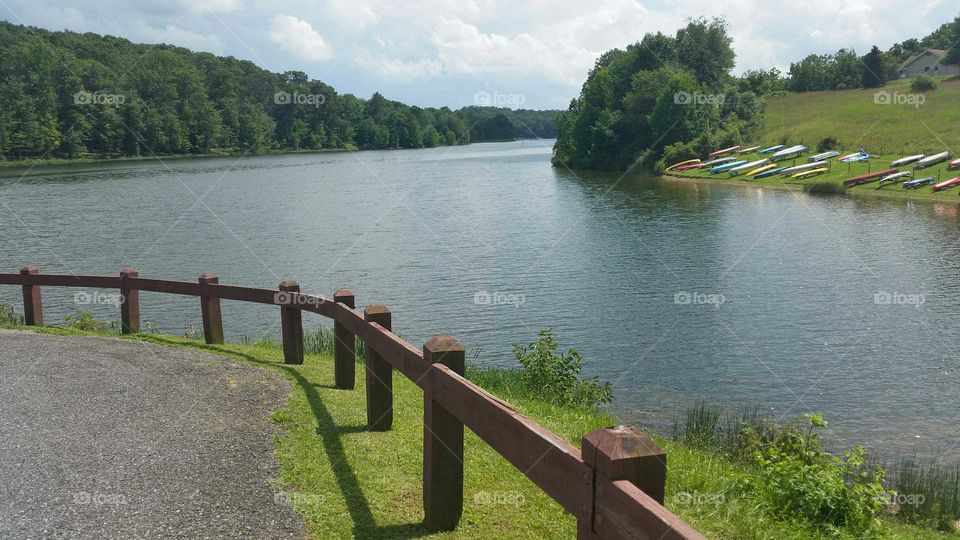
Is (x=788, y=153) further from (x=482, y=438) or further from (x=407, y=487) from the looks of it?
(x=482, y=438)

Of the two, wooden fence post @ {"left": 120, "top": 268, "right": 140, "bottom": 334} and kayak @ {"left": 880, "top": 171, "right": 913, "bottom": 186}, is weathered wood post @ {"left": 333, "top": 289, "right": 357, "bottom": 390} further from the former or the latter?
kayak @ {"left": 880, "top": 171, "right": 913, "bottom": 186}

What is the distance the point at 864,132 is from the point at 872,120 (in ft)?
15.2

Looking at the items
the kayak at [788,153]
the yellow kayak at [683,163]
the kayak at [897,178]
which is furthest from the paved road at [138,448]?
the yellow kayak at [683,163]

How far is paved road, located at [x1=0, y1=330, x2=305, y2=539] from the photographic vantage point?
519cm

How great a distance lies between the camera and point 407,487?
6.14m

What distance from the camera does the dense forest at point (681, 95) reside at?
287 ft

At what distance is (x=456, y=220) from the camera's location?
43500mm

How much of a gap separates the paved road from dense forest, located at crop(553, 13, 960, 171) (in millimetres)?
80015

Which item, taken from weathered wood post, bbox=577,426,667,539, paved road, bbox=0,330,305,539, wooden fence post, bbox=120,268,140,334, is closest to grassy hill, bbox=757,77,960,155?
wooden fence post, bbox=120,268,140,334

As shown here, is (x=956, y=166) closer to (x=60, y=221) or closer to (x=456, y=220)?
(x=456, y=220)

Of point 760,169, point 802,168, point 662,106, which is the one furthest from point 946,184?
point 662,106

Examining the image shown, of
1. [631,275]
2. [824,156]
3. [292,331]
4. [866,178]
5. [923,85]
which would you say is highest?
[923,85]

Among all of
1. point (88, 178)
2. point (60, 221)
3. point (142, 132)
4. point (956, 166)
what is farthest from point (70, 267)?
point (142, 132)

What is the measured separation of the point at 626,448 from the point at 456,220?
133 ft
